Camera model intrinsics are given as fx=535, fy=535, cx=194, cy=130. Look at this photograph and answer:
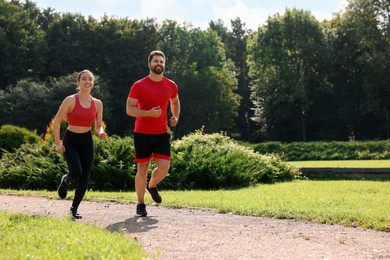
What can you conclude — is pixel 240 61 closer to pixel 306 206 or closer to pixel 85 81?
pixel 306 206

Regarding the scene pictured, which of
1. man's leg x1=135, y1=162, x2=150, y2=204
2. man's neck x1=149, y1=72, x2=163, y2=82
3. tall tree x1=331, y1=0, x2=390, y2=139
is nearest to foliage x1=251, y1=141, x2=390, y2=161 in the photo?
tall tree x1=331, y1=0, x2=390, y2=139

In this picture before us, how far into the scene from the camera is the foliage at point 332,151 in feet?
87.1

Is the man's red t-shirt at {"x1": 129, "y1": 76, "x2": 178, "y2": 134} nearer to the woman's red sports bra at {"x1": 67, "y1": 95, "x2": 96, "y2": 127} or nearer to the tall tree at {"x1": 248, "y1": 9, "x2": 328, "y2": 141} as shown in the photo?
the woman's red sports bra at {"x1": 67, "y1": 95, "x2": 96, "y2": 127}

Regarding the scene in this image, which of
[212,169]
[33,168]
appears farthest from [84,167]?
[33,168]

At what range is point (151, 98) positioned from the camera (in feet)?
23.3

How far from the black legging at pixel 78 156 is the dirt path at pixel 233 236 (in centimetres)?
53

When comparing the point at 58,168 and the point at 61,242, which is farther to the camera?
the point at 58,168

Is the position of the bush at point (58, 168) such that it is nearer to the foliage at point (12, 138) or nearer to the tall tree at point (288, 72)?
the foliage at point (12, 138)

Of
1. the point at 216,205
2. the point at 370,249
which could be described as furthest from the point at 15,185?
the point at 370,249

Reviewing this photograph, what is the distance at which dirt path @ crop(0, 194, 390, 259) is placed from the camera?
488 centimetres

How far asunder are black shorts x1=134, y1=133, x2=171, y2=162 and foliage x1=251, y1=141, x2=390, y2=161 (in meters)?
18.8

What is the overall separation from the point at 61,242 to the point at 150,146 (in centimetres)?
264

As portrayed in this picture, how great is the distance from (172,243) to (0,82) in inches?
1738

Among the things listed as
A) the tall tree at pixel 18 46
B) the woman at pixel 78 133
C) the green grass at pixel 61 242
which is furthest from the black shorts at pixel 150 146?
the tall tree at pixel 18 46
